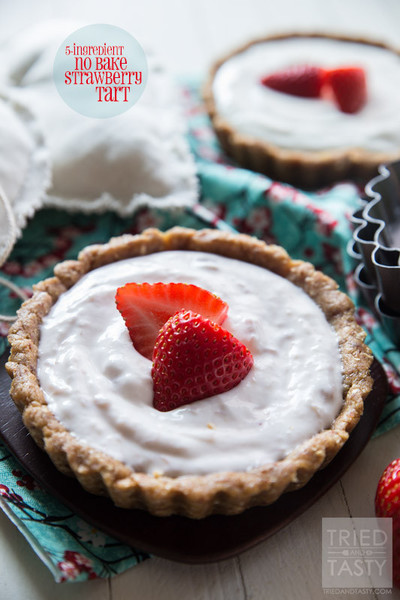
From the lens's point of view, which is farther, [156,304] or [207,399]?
[156,304]

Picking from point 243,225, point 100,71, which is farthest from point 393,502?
point 100,71

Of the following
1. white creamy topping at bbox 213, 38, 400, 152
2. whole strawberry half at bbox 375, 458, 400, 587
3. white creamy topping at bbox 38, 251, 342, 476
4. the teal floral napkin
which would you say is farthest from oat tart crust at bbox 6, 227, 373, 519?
white creamy topping at bbox 213, 38, 400, 152

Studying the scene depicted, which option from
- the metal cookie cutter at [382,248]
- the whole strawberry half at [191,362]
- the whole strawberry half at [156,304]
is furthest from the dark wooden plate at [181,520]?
the metal cookie cutter at [382,248]

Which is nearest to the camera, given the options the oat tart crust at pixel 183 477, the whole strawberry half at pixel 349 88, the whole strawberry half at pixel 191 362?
the oat tart crust at pixel 183 477

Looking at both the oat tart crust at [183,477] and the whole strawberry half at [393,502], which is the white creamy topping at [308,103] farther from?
the whole strawberry half at [393,502]

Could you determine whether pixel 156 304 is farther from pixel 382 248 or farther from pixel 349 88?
pixel 349 88
